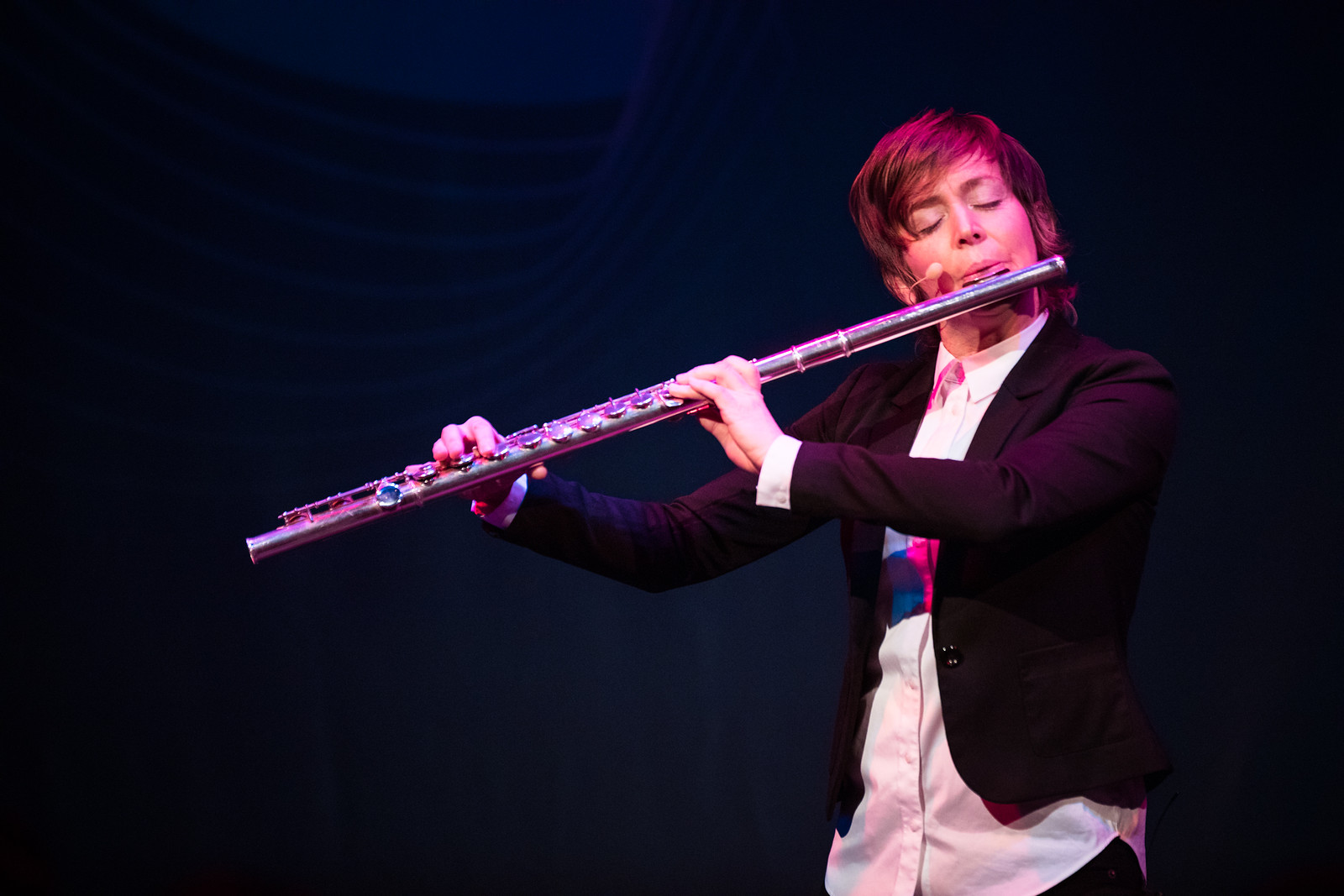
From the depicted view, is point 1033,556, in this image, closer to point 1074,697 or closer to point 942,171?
point 1074,697

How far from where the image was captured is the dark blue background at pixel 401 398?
3.07m

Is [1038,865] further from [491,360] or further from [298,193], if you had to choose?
[298,193]

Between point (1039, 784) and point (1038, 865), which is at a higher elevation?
point (1039, 784)

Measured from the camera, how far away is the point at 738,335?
3068mm

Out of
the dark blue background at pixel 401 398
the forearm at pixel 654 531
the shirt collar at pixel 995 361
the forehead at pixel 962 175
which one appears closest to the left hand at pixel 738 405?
the forearm at pixel 654 531

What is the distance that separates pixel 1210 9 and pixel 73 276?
3.49 m

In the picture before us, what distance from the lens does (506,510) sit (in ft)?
5.44

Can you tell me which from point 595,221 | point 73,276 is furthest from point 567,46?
point 73,276

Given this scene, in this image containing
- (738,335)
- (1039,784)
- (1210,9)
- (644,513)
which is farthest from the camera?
(738,335)

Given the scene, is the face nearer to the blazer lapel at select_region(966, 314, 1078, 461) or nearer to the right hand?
the blazer lapel at select_region(966, 314, 1078, 461)

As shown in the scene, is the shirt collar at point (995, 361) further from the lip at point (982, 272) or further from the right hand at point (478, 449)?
the right hand at point (478, 449)

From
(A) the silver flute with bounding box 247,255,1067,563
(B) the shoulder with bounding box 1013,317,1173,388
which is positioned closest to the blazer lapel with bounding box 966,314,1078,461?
(B) the shoulder with bounding box 1013,317,1173,388

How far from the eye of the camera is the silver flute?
5.28ft

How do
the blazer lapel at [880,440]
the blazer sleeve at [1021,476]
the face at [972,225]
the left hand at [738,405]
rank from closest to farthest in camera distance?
the blazer sleeve at [1021,476] < the left hand at [738,405] < the blazer lapel at [880,440] < the face at [972,225]
